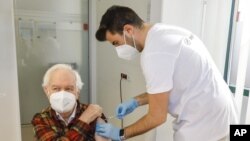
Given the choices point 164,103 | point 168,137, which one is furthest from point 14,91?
point 168,137

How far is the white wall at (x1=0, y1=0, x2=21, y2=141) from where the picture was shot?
1610 mm

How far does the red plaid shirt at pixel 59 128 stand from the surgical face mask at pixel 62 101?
0.09 m

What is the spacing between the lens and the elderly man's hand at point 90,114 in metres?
1.36

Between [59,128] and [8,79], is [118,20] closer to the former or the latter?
[59,128]

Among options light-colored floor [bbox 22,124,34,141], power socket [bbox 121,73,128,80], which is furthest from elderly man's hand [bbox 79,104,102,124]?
light-colored floor [bbox 22,124,34,141]

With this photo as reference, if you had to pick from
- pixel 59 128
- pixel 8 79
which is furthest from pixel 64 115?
pixel 8 79

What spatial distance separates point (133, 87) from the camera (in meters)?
2.34

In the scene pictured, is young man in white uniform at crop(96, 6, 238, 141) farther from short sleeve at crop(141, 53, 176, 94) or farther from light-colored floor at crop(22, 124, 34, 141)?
light-colored floor at crop(22, 124, 34, 141)

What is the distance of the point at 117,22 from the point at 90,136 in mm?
740

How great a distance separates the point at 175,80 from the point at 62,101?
67 cm

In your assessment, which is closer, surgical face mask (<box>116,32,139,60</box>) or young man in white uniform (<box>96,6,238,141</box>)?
young man in white uniform (<box>96,6,238,141</box>)

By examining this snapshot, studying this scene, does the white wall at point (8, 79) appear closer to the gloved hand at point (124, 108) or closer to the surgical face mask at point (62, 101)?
the surgical face mask at point (62, 101)

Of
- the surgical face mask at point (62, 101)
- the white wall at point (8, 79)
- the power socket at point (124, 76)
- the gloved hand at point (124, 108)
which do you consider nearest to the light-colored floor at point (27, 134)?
the white wall at point (8, 79)

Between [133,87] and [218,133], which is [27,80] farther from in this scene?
[218,133]
